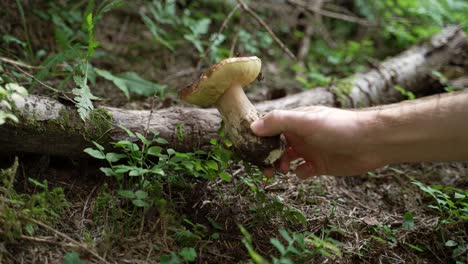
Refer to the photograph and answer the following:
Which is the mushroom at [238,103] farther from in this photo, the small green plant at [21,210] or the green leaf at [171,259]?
the small green plant at [21,210]

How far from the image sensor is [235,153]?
259cm

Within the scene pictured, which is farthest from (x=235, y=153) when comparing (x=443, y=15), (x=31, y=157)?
(x=443, y=15)

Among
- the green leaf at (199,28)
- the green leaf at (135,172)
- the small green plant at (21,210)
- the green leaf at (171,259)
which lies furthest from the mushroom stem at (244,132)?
the green leaf at (199,28)

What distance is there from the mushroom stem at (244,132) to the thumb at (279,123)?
0.07 meters

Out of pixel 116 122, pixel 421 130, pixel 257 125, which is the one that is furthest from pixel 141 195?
pixel 421 130

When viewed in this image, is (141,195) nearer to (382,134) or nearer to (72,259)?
(72,259)

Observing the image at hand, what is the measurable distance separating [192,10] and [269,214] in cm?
382

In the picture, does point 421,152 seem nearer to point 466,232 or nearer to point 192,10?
point 466,232

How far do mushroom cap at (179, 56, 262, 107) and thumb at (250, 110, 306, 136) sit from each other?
1.03 feet

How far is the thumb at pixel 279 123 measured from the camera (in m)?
2.38

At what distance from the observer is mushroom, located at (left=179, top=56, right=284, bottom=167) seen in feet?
7.70

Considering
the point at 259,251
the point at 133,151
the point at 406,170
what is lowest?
the point at 406,170

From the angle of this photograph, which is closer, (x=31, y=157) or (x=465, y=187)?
(x=31, y=157)

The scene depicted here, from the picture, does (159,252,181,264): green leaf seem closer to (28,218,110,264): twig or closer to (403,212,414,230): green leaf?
(28,218,110,264): twig
